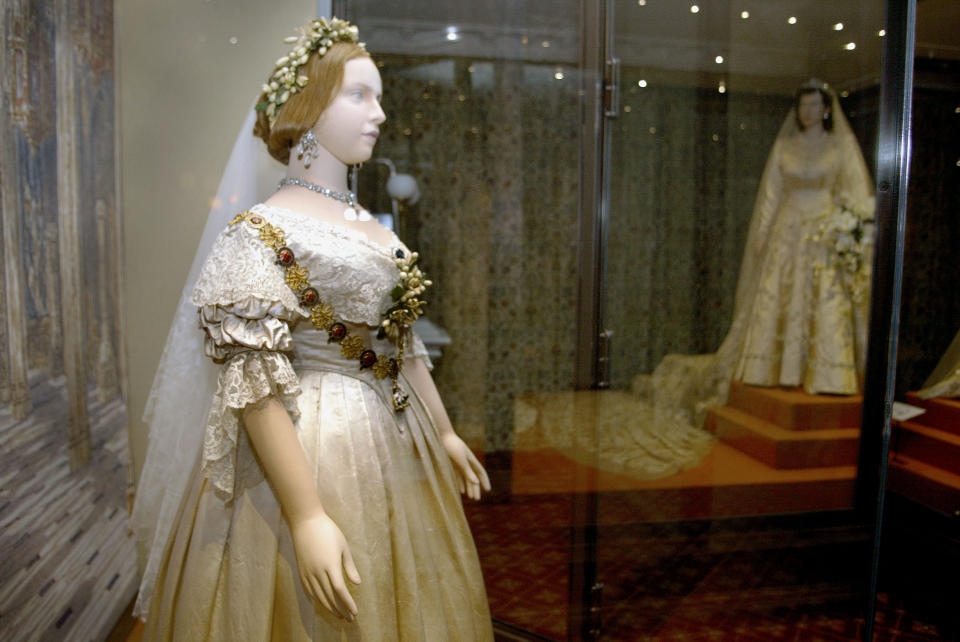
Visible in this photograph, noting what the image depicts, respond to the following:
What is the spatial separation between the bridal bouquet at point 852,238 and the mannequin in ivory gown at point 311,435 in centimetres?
118

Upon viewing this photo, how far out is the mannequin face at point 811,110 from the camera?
183 cm

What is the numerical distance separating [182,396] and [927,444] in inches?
73.1

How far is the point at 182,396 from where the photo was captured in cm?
150

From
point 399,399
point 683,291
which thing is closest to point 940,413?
point 683,291

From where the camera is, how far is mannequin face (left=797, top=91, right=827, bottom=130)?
1.83m

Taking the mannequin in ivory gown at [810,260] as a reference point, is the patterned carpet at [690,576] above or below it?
below

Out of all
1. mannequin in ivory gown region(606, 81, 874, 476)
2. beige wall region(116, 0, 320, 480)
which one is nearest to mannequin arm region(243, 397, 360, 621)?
beige wall region(116, 0, 320, 480)

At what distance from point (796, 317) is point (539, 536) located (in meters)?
1.23

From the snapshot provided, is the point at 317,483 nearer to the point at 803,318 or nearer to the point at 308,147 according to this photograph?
the point at 308,147

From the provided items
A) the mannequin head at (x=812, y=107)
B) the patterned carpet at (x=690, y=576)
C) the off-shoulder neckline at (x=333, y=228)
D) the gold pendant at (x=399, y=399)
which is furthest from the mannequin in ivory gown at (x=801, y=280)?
the off-shoulder neckline at (x=333, y=228)

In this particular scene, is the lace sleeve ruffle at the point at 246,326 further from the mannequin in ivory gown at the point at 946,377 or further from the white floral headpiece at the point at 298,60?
the mannequin in ivory gown at the point at 946,377

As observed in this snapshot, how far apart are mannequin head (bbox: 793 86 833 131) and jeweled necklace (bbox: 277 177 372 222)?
50.4 inches

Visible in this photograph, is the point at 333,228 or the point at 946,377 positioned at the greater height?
Result: the point at 333,228

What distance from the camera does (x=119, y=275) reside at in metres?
2.05
